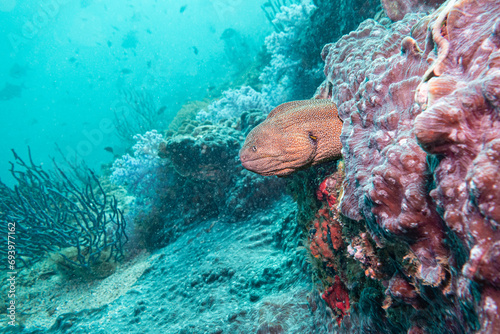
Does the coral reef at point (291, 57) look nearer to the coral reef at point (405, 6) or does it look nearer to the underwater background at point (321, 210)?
the underwater background at point (321, 210)

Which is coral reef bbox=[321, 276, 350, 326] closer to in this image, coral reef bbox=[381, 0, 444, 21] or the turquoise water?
coral reef bbox=[381, 0, 444, 21]

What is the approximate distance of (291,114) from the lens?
6.37 feet

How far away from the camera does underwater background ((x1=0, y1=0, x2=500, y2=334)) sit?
754mm

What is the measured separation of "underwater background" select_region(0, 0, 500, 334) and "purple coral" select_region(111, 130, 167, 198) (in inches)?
2.4

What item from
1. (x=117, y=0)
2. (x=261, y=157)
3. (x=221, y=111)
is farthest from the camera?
(x=117, y=0)

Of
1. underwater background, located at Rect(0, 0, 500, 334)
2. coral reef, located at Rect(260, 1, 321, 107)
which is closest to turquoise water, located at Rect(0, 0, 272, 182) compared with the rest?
coral reef, located at Rect(260, 1, 321, 107)

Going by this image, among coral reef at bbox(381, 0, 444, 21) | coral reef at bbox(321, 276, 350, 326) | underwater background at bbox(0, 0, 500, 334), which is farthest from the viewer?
coral reef at bbox(381, 0, 444, 21)

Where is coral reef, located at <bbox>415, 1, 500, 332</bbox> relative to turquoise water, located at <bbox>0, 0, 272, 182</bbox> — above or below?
below

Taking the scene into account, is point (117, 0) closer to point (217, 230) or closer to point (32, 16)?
point (32, 16)

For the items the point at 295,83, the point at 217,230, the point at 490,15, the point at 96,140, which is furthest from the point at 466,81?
the point at 96,140

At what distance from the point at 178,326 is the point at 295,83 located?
7.73m

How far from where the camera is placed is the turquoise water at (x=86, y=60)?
57000mm

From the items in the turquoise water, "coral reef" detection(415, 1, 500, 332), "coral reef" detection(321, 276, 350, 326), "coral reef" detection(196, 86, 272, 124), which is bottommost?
"coral reef" detection(321, 276, 350, 326)

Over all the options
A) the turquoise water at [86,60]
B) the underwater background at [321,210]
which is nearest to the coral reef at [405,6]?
the underwater background at [321,210]
